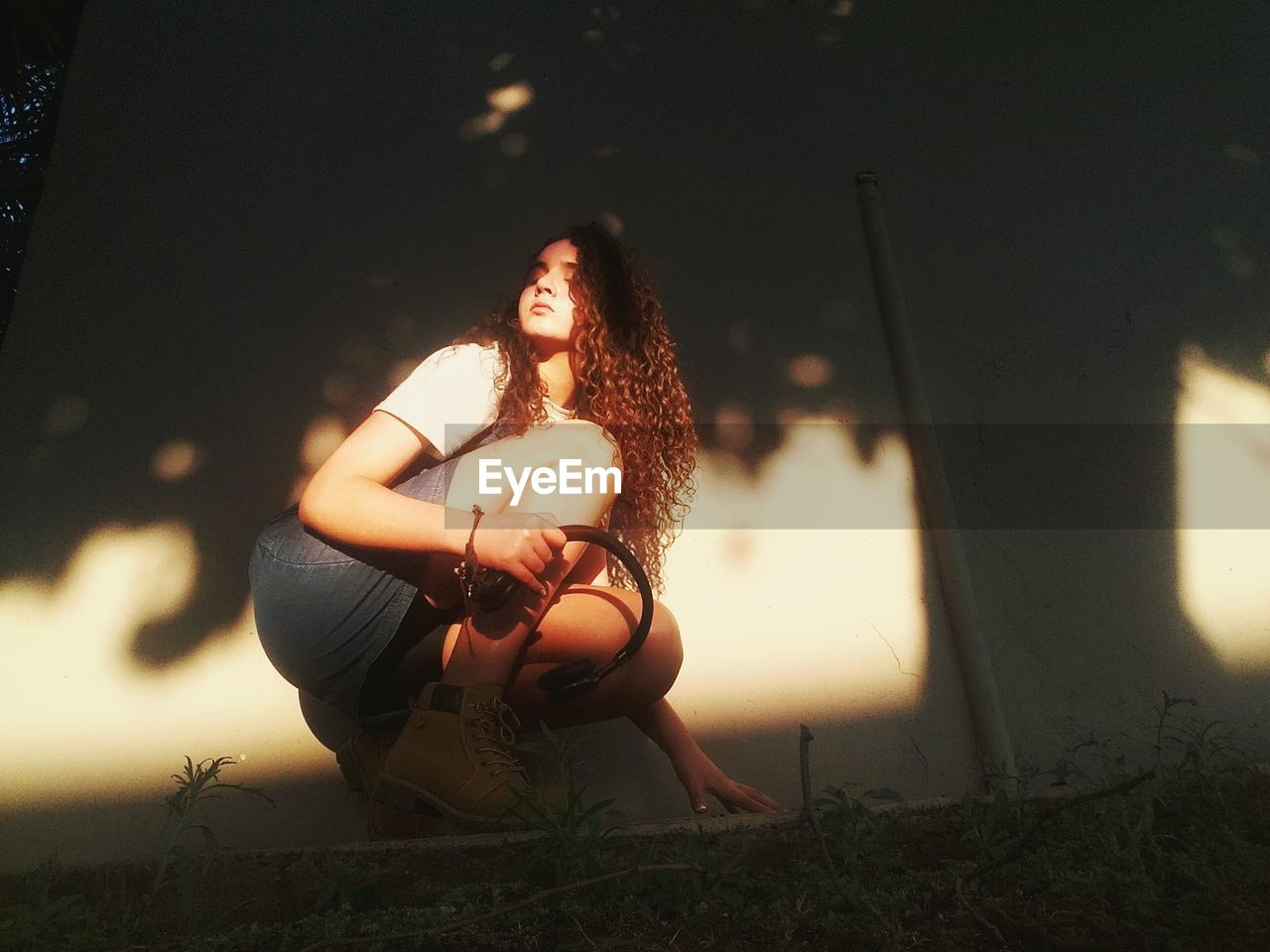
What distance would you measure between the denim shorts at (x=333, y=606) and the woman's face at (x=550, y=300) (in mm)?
487

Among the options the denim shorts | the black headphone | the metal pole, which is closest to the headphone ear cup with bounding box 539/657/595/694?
the black headphone

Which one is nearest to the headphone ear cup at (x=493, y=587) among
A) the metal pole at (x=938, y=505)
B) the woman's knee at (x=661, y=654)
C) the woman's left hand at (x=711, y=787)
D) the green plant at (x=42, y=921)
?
the woman's knee at (x=661, y=654)

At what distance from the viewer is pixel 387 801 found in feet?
4.84

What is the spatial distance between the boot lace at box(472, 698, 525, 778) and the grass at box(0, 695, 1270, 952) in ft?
0.74

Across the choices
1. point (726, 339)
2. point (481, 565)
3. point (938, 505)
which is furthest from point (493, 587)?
point (938, 505)

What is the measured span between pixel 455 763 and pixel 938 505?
4.26 feet

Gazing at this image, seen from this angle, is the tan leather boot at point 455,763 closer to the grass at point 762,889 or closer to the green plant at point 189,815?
the grass at point 762,889

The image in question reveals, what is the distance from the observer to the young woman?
1.52m

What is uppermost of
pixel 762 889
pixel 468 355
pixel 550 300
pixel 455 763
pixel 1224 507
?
pixel 550 300

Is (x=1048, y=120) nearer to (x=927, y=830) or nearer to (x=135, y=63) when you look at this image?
Answer: (x=927, y=830)

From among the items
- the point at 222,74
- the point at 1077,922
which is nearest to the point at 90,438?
the point at 222,74

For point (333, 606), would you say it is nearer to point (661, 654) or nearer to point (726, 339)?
point (661, 654)

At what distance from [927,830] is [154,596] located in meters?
1.59

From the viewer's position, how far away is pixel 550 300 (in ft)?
6.48
